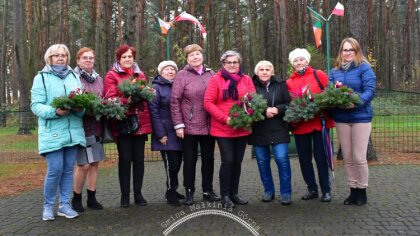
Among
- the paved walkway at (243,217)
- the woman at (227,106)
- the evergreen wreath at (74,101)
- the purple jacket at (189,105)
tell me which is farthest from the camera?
the purple jacket at (189,105)

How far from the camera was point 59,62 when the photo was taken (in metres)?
5.32

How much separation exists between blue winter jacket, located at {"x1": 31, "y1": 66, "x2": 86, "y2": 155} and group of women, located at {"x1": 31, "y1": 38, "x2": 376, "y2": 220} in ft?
0.24

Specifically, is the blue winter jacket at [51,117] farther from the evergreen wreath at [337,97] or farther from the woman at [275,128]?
the evergreen wreath at [337,97]

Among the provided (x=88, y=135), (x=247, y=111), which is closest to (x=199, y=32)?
(x=88, y=135)

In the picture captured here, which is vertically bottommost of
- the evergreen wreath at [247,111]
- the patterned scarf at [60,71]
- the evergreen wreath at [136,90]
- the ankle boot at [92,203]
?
the ankle boot at [92,203]

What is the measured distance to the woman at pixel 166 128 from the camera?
5.73 metres

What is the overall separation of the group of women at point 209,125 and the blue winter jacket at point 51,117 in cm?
7

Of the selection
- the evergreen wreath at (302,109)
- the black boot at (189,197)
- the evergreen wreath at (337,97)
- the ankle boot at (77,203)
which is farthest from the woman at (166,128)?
the evergreen wreath at (337,97)

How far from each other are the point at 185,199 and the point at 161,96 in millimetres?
1553

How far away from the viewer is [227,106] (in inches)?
220

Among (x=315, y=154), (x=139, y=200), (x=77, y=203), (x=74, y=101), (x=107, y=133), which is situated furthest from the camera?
(x=139, y=200)

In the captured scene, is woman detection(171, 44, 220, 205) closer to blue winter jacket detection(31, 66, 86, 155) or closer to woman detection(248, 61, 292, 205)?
woman detection(248, 61, 292, 205)

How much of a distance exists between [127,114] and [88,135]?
1.97 ft

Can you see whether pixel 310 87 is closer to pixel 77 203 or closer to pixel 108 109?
pixel 108 109
